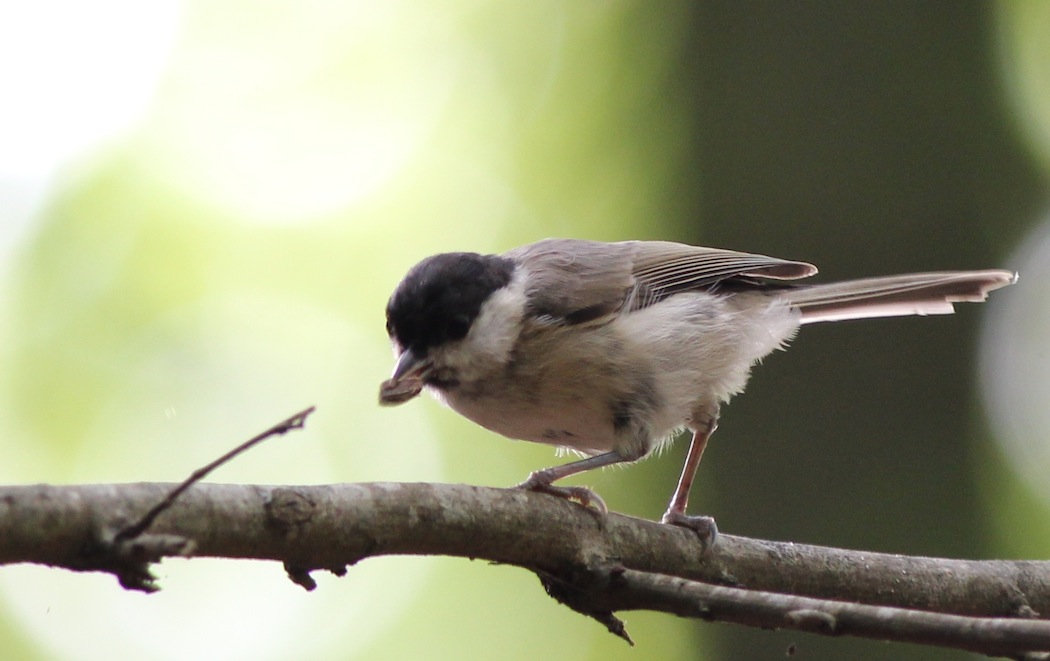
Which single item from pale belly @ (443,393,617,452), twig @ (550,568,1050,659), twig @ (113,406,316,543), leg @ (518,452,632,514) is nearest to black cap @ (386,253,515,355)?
pale belly @ (443,393,617,452)

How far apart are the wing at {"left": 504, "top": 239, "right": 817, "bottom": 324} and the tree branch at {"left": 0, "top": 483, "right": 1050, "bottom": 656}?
1220mm

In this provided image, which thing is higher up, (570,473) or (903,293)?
(903,293)

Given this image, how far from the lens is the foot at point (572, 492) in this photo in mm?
2719

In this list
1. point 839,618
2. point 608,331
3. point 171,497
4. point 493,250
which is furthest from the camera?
point 493,250

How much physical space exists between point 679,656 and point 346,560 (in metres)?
3.47

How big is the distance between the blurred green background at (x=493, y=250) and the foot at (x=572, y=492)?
5.41 ft

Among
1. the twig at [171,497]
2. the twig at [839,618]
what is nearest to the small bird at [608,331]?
the twig at [839,618]

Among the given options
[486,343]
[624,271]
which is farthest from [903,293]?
[486,343]

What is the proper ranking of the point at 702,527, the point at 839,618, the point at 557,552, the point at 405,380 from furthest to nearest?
the point at 405,380, the point at 702,527, the point at 557,552, the point at 839,618

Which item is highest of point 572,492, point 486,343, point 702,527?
point 486,343

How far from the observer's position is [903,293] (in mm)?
4227

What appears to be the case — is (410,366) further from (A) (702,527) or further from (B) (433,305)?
(A) (702,527)

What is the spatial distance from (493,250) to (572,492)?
5.63 m

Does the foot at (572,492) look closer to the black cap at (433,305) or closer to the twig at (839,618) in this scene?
the twig at (839,618)
